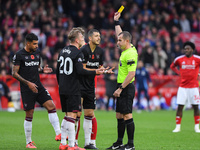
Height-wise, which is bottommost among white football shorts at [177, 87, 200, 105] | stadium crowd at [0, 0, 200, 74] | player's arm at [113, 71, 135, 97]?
white football shorts at [177, 87, 200, 105]

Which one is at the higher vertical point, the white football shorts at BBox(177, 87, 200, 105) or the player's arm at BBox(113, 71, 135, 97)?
the player's arm at BBox(113, 71, 135, 97)

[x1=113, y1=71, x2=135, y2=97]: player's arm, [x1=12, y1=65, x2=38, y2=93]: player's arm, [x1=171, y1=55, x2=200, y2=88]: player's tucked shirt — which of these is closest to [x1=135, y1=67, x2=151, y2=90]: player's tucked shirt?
[x1=171, y1=55, x2=200, y2=88]: player's tucked shirt

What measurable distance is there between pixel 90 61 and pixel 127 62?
1.03 metres

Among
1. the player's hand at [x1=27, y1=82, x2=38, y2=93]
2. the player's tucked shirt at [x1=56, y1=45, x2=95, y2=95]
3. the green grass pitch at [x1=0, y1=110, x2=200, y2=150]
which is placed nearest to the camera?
the player's tucked shirt at [x1=56, y1=45, x2=95, y2=95]

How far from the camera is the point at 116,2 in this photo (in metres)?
28.9

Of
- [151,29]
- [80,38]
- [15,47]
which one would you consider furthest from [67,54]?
[151,29]

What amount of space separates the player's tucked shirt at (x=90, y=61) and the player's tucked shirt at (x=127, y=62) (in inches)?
26.5

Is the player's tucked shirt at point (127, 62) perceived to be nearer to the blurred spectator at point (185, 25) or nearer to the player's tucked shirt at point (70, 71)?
the player's tucked shirt at point (70, 71)

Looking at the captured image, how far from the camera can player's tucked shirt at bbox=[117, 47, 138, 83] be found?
8.29m

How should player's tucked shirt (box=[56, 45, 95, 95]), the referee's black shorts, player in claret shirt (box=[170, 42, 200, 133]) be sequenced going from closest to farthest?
1. player's tucked shirt (box=[56, 45, 95, 95])
2. the referee's black shorts
3. player in claret shirt (box=[170, 42, 200, 133])

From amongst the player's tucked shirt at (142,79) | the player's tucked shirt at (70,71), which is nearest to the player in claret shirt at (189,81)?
the player's tucked shirt at (70,71)

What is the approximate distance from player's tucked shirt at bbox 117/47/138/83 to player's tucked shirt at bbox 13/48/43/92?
198cm

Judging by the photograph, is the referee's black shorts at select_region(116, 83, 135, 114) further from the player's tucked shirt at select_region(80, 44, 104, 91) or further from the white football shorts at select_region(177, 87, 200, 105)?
the white football shorts at select_region(177, 87, 200, 105)

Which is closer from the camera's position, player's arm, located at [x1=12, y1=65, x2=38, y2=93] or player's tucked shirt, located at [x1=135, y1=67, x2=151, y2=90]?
player's arm, located at [x1=12, y1=65, x2=38, y2=93]
